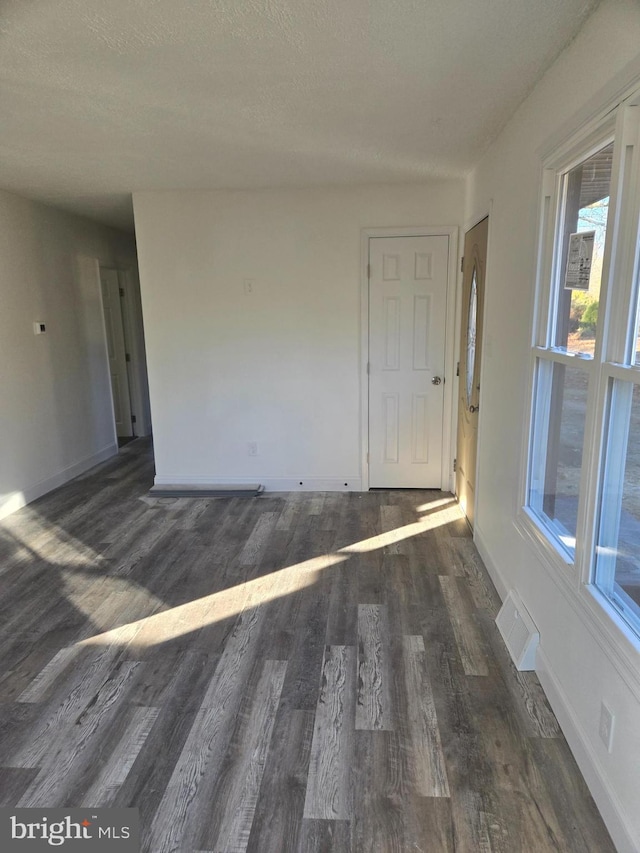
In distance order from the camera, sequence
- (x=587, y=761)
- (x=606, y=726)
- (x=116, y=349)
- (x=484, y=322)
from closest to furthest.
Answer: (x=606, y=726), (x=587, y=761), (x=484, y=322), (x=116, y=349)

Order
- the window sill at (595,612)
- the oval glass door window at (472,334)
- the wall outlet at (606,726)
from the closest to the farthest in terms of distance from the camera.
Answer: the window sill at (595,612)
the wall outlet at (606,726)
the oval glass door window at (472,334)

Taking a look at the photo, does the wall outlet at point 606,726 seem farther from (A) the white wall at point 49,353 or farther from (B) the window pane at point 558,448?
(A) the white wall at point 49,353

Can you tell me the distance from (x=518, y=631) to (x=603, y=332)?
1385 mm

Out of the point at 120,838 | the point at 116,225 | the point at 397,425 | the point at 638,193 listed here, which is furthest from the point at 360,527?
the point at 116,225

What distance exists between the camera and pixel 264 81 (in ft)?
7.23

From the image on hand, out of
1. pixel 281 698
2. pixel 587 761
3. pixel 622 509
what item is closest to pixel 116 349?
pixel 281 698

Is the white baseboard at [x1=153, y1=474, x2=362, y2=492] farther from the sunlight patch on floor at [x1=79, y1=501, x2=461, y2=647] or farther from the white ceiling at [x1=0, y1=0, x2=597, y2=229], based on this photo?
the white ceiling at [x1=0, y1=0, x2=597, y2=229]

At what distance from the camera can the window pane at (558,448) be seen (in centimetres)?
196

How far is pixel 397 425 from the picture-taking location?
4445mm

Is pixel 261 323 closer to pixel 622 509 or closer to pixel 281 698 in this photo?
pixel 281 698

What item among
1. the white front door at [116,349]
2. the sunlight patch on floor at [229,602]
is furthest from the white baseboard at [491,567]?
the white front door at [116,349]

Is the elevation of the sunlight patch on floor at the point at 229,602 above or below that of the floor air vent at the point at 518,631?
below

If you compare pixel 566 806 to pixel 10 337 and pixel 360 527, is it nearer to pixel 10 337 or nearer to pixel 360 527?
pixel 360 527

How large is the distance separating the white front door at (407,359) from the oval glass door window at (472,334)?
1.34ft
